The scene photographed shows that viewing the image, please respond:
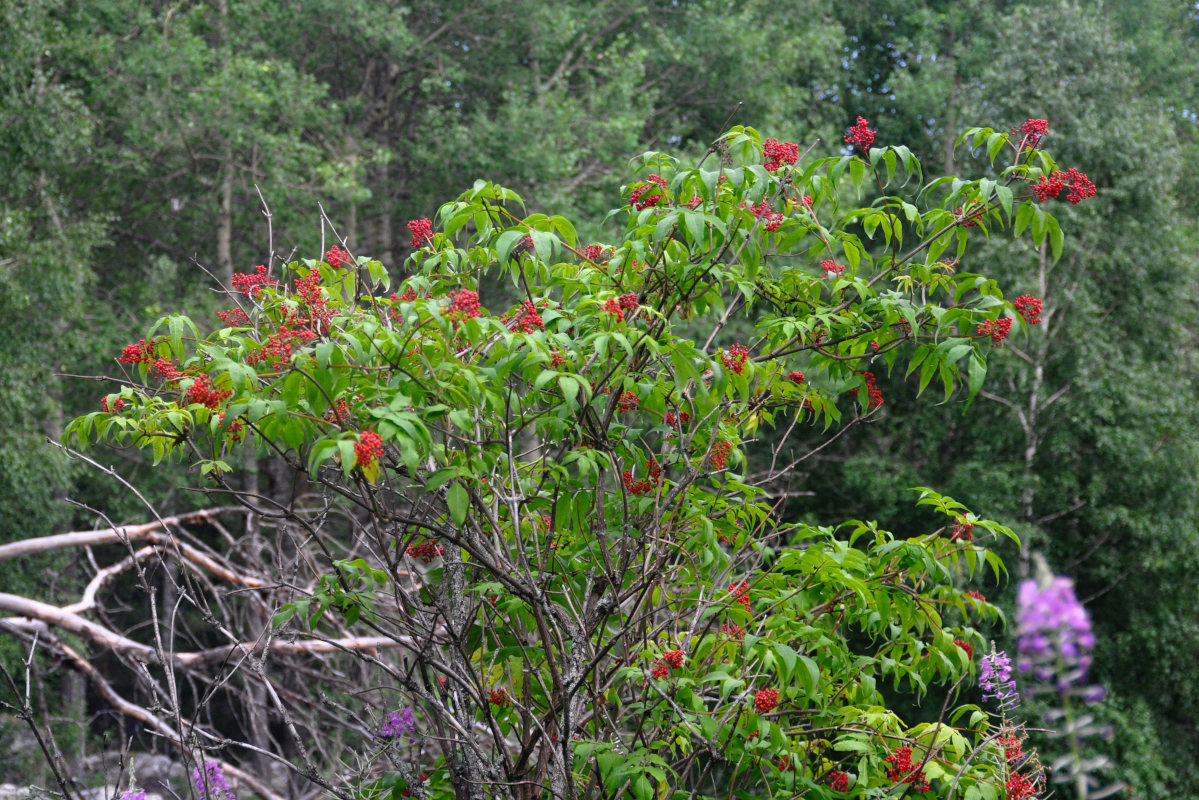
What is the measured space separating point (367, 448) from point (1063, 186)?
146 cm

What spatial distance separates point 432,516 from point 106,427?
2.27 ft

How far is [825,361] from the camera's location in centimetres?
215

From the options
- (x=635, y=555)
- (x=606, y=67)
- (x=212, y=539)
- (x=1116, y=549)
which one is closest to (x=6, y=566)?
(x=212, y=539)

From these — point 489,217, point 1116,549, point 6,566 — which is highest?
point 489,217

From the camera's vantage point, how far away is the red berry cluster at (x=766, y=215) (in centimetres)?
198

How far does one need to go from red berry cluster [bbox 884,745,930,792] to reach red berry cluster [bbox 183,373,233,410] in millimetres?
1459

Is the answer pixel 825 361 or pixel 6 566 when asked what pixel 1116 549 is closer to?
pixel 825 361

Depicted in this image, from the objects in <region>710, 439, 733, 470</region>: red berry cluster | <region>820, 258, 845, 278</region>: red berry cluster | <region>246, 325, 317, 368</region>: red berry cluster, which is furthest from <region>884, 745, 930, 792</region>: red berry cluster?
<region>246, 325, 317, 368</region>: red berry cluster

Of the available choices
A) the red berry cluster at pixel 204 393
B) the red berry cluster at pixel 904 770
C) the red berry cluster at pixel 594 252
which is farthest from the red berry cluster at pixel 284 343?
the red berry cluster at pixel 904 770

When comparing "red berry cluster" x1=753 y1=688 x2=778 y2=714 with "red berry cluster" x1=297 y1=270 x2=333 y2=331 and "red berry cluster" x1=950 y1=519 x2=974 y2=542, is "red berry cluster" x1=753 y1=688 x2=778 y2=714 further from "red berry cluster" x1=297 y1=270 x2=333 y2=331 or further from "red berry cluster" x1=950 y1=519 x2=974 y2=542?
"red berry cluster" x1=297 y1=270 x2=333 y2=331

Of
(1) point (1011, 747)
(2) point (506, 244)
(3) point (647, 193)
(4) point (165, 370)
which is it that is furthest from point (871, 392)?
(4) point (165, 370)

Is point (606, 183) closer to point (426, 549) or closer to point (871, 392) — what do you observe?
point (871, 392)

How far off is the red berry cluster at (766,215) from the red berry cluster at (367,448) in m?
0.89

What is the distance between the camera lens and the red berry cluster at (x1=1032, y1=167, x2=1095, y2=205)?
1.94 metres
